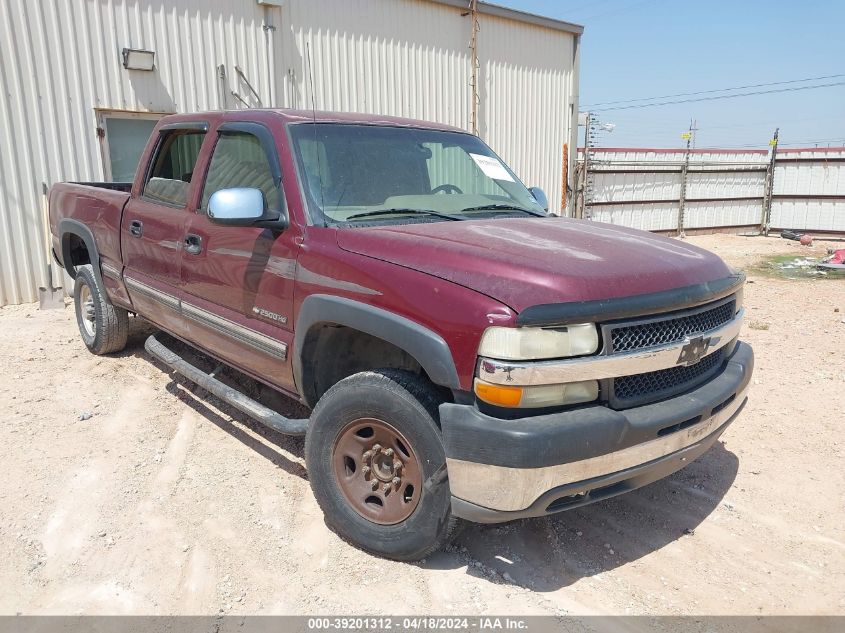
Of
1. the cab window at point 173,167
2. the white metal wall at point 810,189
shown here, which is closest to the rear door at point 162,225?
the cab window at point 173,167

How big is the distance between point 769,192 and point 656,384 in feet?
55.1

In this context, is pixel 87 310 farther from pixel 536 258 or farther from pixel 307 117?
pixel 536 258

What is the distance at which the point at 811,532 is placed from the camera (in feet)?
10.3

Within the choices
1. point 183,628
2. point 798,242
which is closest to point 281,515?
point 183,628

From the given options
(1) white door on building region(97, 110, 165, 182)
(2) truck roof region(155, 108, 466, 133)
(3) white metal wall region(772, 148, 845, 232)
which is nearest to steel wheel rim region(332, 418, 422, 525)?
(2) truck roof region(155, 108, 466, 133)

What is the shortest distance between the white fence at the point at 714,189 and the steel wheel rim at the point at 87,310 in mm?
11091

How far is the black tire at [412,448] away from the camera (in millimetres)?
2498

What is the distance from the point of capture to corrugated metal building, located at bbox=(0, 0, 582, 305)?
24.4 feet

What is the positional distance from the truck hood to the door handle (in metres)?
1.23

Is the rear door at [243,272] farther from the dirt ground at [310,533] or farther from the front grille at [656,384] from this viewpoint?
the front grille at [656,384]

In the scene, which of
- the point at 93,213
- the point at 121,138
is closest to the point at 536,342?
the point at 93,213

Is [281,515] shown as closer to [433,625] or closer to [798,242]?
[433,625]

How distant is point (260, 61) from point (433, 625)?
828cm

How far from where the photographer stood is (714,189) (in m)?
16.4
